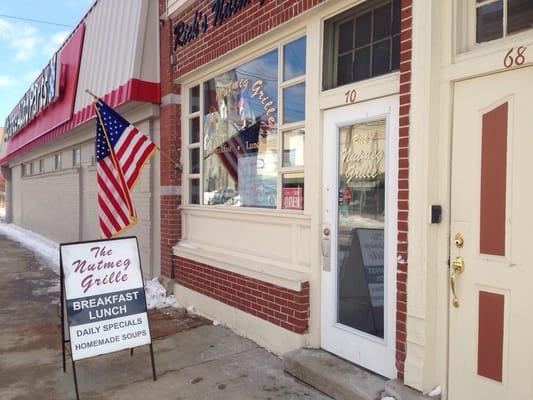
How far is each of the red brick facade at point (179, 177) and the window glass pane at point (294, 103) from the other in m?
0.65

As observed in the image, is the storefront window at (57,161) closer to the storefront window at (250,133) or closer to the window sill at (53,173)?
the window sill at (53,173)

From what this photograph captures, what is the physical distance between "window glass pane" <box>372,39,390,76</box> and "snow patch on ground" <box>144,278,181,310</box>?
4.20 meters

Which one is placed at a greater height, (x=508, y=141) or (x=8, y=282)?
(x=508, y=141)

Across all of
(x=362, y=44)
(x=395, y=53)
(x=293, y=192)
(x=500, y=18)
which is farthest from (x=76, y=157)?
(x=500, y=18)

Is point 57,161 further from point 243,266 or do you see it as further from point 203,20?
point 243,266

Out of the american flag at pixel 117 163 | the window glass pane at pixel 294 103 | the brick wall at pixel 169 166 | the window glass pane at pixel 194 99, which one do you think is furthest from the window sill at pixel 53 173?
the window glass pane at pixel 294 103

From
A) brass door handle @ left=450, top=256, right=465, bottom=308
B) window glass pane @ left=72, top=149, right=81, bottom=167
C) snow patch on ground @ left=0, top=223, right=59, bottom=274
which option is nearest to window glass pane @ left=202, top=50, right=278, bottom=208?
brass door handle @ left=450, top=256, right=465, bottom=308

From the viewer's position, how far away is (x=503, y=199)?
9.59 ft

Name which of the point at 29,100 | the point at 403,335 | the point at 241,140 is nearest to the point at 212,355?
the point at 403,335

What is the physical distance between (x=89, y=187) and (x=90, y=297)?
7315 mm

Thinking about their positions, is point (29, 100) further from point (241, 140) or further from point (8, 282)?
point (241, 140)

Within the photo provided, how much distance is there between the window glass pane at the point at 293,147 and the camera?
15.3 ft

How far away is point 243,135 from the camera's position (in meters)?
5.66

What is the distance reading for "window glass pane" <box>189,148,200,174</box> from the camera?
663cm
